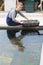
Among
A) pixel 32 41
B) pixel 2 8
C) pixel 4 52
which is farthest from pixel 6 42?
pixel 2 8

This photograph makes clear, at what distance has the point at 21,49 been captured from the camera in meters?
2.54

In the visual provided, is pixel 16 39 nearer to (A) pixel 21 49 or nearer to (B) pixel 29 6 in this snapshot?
(A) pixel 21 49

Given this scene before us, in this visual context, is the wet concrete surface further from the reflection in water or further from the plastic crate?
the plastic crate

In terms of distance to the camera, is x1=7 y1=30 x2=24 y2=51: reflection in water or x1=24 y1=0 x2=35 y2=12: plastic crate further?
x1=24 y1=0 x2=35 y2=12: plastic crate

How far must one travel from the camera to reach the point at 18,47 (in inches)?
100

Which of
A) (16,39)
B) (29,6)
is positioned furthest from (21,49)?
(29,6)

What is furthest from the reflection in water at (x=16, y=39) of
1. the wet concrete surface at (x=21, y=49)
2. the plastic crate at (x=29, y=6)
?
the plastic crate at (x=29, y=6)

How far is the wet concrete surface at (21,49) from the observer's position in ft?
8.13

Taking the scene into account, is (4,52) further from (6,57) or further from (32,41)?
(32,41)

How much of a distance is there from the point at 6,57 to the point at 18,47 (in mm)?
154

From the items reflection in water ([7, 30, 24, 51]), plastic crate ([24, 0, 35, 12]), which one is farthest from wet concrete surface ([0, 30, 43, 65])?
plastic crate ([24, 0, 35, 12])

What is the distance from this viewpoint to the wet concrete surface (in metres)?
2.48

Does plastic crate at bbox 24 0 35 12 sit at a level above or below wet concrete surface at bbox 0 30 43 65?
below

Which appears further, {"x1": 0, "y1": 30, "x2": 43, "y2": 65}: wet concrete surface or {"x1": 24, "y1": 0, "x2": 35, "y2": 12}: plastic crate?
{"x1": 24, "y1": 0, "x2": 35, "y2": 12}: plastic crate
